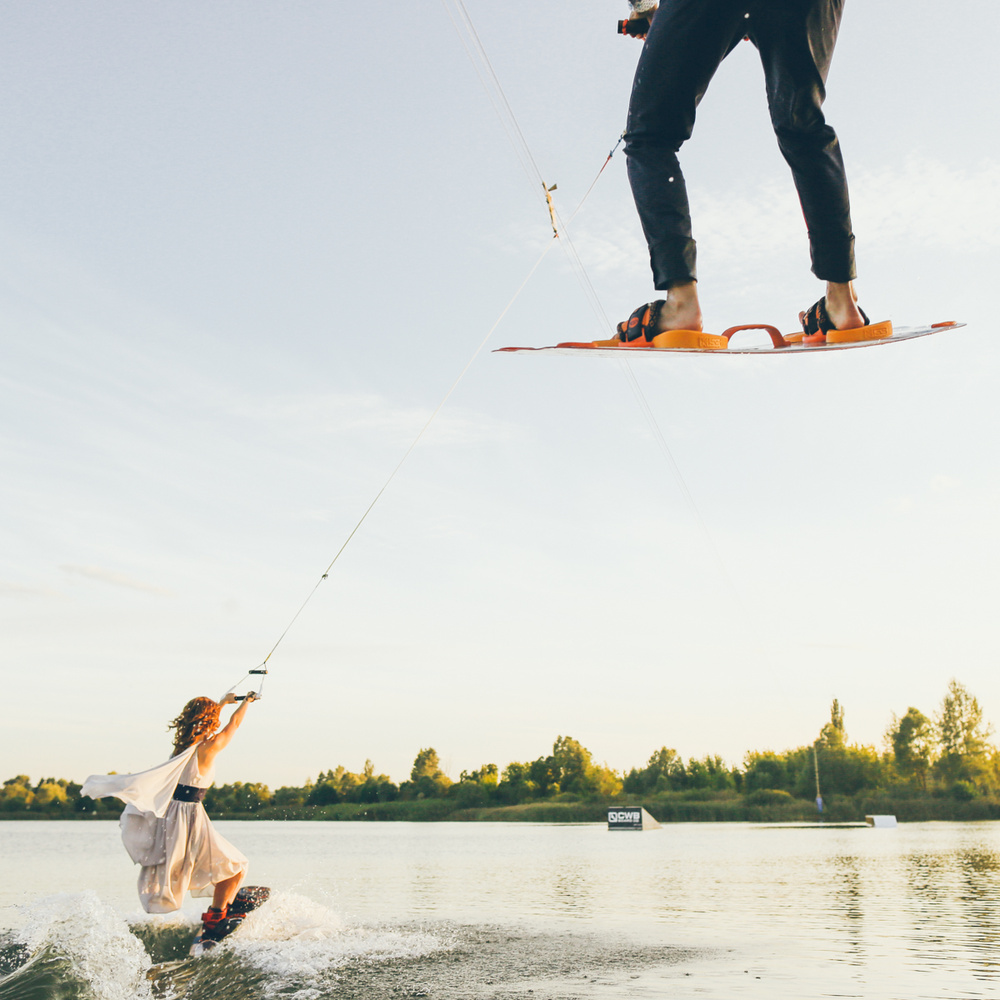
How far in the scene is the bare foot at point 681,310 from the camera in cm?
402

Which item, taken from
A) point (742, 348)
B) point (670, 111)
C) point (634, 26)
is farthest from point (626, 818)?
point (670, 111)

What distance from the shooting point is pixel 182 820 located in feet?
29.4

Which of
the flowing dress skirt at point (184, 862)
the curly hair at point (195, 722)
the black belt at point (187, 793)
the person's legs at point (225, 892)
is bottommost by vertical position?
the person's legs at point (225, 892)

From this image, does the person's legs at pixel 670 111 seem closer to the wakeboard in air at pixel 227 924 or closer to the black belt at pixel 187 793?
the black belt at pixel 187 793

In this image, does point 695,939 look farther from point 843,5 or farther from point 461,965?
point 843,5

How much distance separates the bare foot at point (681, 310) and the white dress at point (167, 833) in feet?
24.4

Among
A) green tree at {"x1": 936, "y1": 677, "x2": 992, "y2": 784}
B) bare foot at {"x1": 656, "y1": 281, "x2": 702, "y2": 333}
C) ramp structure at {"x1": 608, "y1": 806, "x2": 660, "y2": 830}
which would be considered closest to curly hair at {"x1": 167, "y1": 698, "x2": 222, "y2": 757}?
bare foot at {"x1": 656, "y1": 281, "x2": 702, "y2": 333}

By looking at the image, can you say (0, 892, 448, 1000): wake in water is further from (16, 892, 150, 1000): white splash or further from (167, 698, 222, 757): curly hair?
(167, 698, 222, 757): curly hair

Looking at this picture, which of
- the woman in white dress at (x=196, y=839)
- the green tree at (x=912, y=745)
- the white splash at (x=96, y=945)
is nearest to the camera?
the white splash at (x=96, y=945)

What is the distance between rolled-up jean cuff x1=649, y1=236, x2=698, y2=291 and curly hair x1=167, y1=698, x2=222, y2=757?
759cm

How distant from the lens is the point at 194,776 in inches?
364

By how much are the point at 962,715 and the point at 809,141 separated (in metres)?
105

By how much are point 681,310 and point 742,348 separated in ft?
2.07

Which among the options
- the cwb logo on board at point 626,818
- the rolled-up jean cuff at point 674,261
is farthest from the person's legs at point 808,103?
the cwb logo on board at point 626,818
